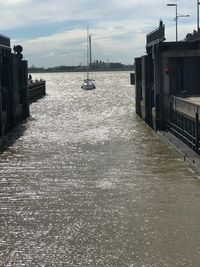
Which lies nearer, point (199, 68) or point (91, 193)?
point (91, 193)

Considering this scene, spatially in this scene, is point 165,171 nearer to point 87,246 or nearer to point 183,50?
point 87,246

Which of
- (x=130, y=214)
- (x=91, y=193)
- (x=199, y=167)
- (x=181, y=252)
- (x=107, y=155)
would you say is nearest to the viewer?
(x=181, y=252)

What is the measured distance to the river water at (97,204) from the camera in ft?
49.5

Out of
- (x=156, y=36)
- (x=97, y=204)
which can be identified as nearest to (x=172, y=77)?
(x=156, y=36)

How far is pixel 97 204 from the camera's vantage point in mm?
20359

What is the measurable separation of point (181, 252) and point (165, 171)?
11.6 meters

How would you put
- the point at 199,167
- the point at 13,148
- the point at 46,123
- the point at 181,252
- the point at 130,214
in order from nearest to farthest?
the point at 181,252
the point at 130,214
the point at 199,167
the point at 13,148
the point at 46,123

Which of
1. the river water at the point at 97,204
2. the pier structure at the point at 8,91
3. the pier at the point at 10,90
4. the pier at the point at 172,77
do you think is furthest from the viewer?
the pier at the point at 10,90

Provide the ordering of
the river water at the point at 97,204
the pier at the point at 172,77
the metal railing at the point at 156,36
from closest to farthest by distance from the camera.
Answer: the river water at the point at 97,204, the pier at the point at 172,77, the metal railing at the point at 156,36

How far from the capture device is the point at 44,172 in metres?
26.8

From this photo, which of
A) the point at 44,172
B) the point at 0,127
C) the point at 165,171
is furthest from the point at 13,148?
the point at 165,171

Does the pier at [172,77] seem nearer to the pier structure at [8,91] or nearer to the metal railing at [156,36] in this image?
the metal railing at [156,36]

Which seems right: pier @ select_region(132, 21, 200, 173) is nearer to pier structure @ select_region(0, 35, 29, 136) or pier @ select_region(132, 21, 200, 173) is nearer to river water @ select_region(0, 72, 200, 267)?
river water @ select_region(0, 72, 200, 267)

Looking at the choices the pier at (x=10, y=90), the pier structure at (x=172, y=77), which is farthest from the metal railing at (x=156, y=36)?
the pier at (x=10, y=90)
